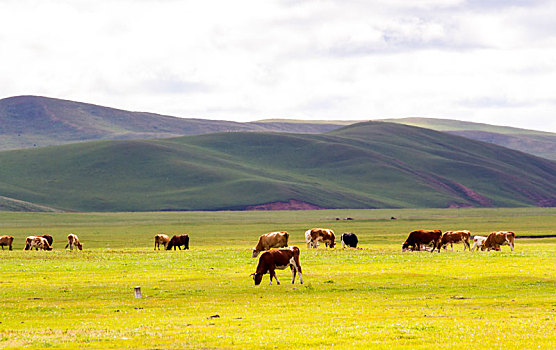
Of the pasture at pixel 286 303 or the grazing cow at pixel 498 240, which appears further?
the grazing cow at pixel 498 240

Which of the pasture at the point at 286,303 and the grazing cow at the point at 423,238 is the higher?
the grazing cow at the point at 423,238

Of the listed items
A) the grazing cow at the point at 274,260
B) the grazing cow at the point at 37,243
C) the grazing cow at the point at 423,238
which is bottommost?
the grazing cow at the point at 37,243

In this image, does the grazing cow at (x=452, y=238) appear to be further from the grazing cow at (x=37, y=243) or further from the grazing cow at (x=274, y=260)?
the grazing cow at (x=37, y=243)

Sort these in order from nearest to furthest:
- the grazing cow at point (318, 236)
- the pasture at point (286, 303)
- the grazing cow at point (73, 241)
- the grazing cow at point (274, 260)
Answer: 1. the pasture at point (286, 303)
2. the grazing cow at point (274, 260)
3. the grazing cow at point (318, 236)
4. the grazing cow at point (73, 241)

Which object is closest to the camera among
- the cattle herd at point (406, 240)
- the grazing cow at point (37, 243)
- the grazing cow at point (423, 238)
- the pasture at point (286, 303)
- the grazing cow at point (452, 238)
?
the pasture at point (286, 303)

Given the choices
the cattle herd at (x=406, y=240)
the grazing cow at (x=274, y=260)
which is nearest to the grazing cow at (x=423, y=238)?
the cattle herd at (x=406, y=240)

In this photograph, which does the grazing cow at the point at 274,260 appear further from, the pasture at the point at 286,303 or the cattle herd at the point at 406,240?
the cattle herd at the point at 406,240

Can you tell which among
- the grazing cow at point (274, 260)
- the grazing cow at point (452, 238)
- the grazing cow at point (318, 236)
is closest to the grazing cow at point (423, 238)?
the grazing cow at point (452, 238)

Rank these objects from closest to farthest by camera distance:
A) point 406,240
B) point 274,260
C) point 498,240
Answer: point 274,260 < point 406,240 < point 498,240

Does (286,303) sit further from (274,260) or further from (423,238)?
(423,238)

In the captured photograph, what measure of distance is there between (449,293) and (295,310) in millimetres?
8552

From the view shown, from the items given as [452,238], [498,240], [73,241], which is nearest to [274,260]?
[452,238]

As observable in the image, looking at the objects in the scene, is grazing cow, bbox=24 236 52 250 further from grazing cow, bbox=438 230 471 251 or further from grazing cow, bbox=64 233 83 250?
grazing cow, bbox=438 230 471 251

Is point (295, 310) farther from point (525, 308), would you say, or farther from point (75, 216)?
point (75, 216)
